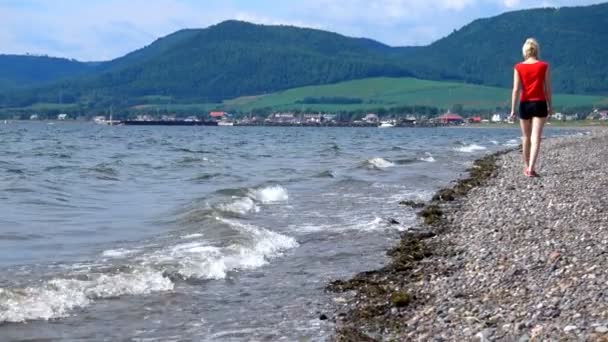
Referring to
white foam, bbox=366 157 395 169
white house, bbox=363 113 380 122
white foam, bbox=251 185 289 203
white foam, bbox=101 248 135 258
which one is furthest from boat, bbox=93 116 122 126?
white foam, bbox=101 248 135 258

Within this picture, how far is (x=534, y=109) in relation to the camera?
1659 cm

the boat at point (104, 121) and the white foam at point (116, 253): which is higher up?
the white foam at point (116, 253)

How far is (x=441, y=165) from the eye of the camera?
1670 inches

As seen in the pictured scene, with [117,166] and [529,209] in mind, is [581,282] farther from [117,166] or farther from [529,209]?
[117,166]

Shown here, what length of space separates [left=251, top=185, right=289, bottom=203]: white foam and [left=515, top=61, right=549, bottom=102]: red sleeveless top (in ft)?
34.1

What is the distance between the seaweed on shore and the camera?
33.3 ft

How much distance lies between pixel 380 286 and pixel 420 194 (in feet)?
47.5

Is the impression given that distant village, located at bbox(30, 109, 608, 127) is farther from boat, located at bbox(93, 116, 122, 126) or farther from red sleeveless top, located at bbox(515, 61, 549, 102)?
red sleeveless top, located at bbox(515, 61, 549, 102)

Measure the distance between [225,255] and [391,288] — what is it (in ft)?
13.3

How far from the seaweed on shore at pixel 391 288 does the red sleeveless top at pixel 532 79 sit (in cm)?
290

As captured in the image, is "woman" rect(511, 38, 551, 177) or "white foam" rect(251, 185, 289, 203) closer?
"woman" rect(511, 38, 551, 177)

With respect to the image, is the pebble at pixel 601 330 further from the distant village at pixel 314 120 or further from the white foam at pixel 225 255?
the distant village at pixel 314 120

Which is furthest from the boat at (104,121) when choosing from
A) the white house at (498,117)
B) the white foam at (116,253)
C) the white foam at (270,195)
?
the white foam at (116,253)

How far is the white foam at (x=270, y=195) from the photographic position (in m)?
25.8
